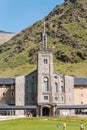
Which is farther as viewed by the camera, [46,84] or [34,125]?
[46,84]

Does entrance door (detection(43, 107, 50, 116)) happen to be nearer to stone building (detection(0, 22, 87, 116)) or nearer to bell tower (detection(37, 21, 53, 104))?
stone building (detection(0, 22, 87, 116))

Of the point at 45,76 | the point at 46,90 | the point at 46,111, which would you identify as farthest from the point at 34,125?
the point at 45,76

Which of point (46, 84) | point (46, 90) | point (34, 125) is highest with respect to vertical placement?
point (46, 84)

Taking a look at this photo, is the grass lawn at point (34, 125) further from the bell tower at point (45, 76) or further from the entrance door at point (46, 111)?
the bell tower at point (45, 76)

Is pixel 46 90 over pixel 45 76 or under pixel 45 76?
under

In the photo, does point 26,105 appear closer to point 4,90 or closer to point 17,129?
point 4,90

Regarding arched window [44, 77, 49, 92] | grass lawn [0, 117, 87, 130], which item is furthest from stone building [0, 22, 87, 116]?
grass lawn [0, 117, 87, 130]

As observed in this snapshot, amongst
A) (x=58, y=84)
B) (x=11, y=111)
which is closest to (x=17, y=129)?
(x=11, y=111)

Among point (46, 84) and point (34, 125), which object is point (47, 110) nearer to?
point (46, 84)

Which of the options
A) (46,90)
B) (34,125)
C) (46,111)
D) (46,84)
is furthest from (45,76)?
(34,125)

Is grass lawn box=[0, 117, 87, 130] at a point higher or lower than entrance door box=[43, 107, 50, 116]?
lower

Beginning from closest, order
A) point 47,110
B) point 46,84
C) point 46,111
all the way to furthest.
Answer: point 47,110
point 46,111
point 46,84

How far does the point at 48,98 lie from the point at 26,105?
24.1 ft

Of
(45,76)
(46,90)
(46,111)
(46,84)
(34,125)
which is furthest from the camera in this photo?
(45,76)
